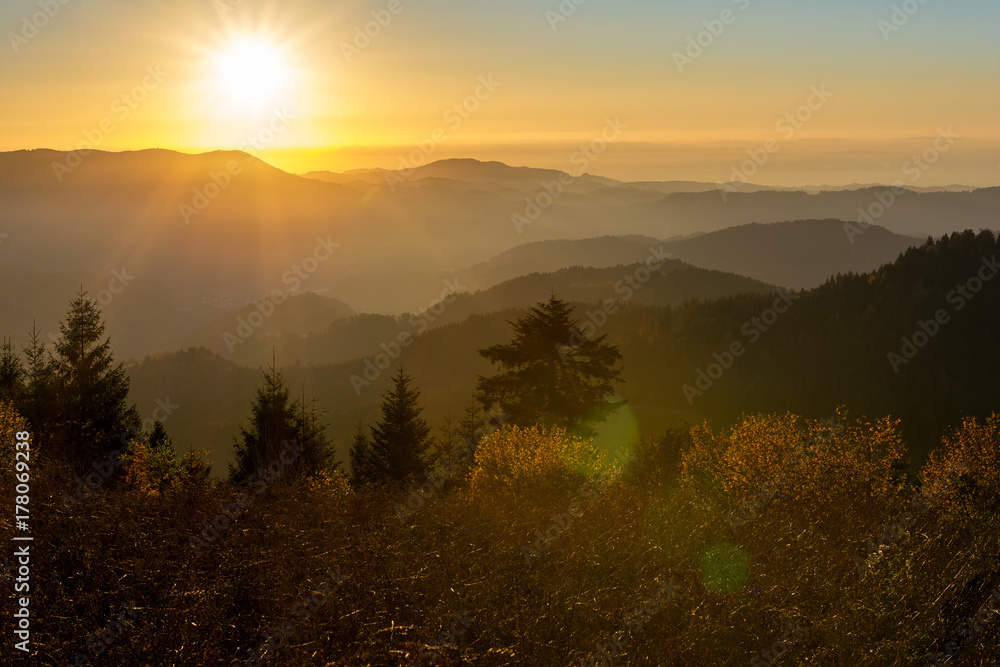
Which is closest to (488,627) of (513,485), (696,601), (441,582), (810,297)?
(441,582)

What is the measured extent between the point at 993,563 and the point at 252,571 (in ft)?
31.6

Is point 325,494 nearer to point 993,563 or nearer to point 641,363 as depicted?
point 993,563

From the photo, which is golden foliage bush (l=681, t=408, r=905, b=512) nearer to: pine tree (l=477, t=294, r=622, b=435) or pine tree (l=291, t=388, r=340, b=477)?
pine tree (l=477, t=294, r=622, b=435)

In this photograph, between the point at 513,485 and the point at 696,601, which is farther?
the point at 513,485

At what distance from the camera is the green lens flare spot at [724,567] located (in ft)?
27.6

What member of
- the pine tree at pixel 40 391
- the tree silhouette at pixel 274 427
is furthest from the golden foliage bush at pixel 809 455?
the pine tree at pixel 40 391

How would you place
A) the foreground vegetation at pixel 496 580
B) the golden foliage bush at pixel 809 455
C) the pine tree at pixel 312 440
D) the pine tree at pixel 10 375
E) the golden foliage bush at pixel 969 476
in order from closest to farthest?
the foreground vegetation at pixel 496 580
the golden foliage bush at pixel 969 476
the golden foliage bush at pixel 809 455
the pine tree at pixel 10 375
the pine tree at pixel 312 440

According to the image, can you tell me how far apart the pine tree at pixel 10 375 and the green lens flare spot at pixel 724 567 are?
31762 millimetres

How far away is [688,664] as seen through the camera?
21.9 feet

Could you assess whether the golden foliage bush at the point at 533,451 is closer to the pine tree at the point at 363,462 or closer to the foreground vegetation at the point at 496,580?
the foreground vegetation at the point at 496,580

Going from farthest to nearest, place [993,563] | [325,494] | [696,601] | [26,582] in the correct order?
1. [325,494]
2. [993,563]
3. [696,601]
4. [26,582]

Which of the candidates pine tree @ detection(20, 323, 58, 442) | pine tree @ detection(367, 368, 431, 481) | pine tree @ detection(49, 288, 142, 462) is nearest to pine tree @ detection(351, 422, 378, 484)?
pine tree @ detection(367, 368, 431, 481)

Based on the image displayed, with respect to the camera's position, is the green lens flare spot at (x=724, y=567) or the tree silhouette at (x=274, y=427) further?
the tree silhouette at (x=274, y=427)

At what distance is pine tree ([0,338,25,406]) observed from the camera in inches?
1197
